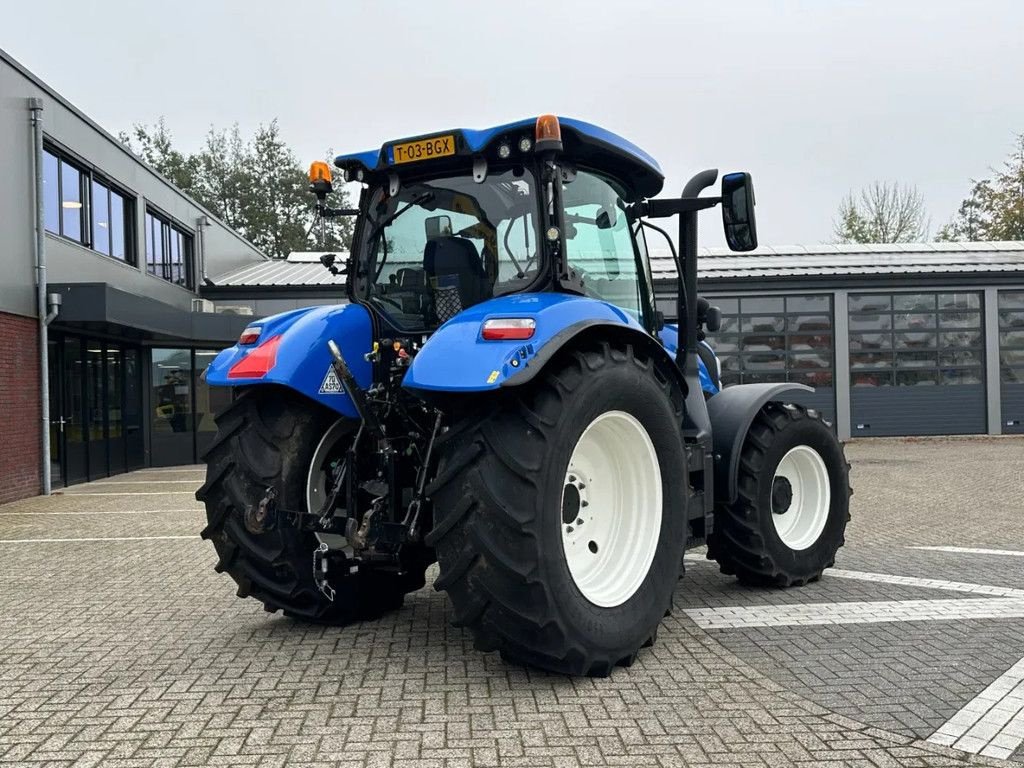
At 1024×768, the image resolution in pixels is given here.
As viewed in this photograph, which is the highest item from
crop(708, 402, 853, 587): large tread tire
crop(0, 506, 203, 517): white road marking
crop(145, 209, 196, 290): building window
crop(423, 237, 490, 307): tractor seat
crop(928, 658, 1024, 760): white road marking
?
crop(145, 209, 196, 290): building window

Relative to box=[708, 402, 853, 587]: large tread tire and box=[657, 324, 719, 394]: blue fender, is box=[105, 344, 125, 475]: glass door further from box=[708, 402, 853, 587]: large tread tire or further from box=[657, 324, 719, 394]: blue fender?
box=[708, 402, 853, 587]: large tread tire

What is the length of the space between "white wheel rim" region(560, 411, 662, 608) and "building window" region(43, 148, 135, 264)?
1181 cm

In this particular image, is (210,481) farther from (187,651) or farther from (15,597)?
(15,597)

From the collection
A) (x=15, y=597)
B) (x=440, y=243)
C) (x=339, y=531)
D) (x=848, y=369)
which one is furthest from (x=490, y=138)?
(x=848, y=369)

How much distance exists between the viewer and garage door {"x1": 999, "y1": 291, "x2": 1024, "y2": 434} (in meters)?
21.2

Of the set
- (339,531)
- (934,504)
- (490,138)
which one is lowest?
(934,504)

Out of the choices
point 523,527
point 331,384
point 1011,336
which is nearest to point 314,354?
point 331,384

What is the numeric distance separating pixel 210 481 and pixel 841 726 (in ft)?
9.83

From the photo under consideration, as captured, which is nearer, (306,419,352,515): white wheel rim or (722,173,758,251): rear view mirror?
(306,419,352,515): white wheel rim

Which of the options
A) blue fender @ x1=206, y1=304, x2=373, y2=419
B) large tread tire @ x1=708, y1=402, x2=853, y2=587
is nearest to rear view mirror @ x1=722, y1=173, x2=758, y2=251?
large tread tire @ x1=708, y1=402, x2=853, y2=587

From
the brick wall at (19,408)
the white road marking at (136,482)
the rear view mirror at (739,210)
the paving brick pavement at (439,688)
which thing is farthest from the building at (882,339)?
the rear view mirror at (739,210)

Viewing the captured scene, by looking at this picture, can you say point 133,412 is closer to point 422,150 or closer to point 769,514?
point 422,150

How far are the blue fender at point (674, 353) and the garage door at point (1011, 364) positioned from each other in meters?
18.6

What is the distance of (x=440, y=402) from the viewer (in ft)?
12.0
